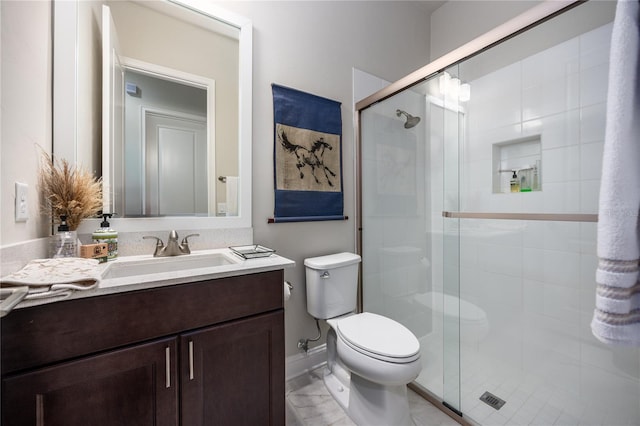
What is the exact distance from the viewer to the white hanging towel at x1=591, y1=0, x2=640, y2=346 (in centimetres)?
54

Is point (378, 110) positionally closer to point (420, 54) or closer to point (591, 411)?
point (420, 54)

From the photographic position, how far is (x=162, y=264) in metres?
1.16

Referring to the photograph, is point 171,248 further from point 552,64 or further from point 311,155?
point 552,64

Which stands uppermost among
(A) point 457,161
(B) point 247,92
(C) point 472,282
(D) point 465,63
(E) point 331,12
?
(E) point 331,12

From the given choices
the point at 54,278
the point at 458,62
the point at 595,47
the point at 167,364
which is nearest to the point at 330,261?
the point at 167,364

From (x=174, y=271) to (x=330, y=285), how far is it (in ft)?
2.84

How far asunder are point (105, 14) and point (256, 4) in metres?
0.76

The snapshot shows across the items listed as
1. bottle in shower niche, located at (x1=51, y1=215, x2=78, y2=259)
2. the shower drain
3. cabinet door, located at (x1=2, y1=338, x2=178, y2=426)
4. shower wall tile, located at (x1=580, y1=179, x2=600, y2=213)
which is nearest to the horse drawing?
bottle in shower niche, located at (x1=51, y1=215, x2=78, y2=259)

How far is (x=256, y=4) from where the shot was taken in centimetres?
152

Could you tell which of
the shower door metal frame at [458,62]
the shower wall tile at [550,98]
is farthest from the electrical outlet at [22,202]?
the shower wall tile at [550,98]

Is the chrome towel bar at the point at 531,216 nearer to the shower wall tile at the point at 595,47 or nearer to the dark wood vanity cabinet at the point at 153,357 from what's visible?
the shower wall tile at the point at 595,47

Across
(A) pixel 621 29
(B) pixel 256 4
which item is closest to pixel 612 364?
(A) pixel 621 29

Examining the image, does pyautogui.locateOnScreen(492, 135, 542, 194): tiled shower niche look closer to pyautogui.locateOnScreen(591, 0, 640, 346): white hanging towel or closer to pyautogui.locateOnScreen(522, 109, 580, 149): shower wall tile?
pyautogui.locateOnScreen(522, 109, 580, 149): shower wall tile

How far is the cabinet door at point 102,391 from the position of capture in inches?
26.4
